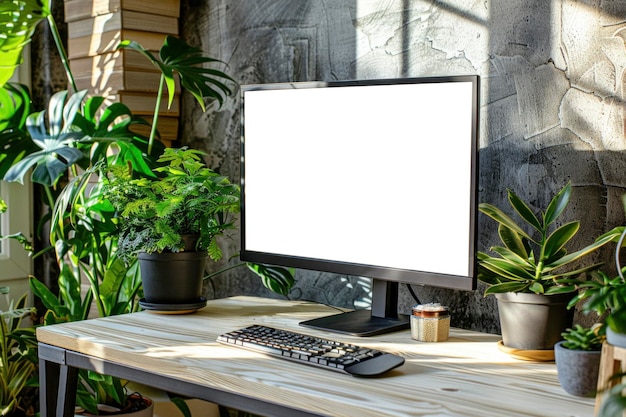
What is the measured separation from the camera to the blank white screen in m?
1.75

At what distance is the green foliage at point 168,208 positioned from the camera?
2039 millimetres

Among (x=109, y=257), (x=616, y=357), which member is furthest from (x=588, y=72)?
(x=109, y=257)

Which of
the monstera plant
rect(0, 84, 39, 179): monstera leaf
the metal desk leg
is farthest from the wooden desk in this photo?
rect(0, 84, 39, 179): monstera leaf

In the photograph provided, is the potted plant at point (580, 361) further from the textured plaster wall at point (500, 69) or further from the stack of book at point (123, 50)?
the stack of book at point (123, 50)

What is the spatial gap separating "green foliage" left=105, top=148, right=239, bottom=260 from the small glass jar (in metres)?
0.58

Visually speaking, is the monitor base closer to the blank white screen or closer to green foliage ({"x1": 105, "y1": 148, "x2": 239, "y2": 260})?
the blank white screen

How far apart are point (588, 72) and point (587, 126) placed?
0.12 metres

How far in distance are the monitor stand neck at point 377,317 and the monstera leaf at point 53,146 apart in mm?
771

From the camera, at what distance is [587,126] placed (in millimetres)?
1836

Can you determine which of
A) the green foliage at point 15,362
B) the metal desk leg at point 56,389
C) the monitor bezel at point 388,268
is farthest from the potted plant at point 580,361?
the green foliage at point 15,362

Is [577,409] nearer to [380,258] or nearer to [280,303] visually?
[380,258]

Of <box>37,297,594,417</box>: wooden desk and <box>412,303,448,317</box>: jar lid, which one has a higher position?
<box>412,303,448,317</box>: jar lid

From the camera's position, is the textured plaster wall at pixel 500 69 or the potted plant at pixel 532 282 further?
the textured plaster wall at pixel 500 69

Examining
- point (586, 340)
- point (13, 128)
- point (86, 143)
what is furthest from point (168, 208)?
point (586, 340)
